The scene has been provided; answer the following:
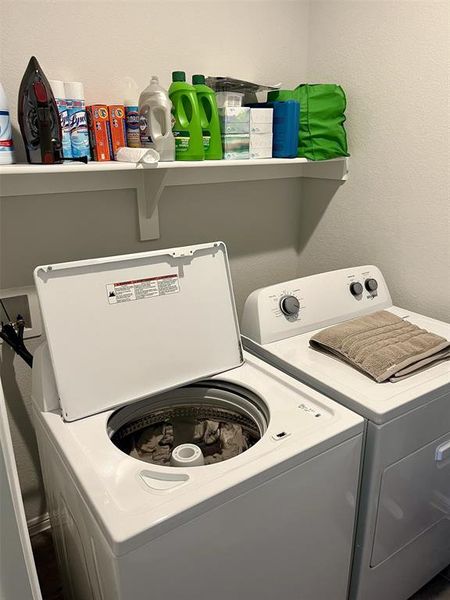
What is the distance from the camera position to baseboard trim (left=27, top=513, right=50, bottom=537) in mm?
2048

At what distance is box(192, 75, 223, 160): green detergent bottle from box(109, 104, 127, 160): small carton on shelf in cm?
29

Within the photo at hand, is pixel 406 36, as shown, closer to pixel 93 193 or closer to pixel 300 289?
pixel 300 289

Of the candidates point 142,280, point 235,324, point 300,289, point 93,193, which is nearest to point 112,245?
point 93,193

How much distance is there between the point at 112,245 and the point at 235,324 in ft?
2.09

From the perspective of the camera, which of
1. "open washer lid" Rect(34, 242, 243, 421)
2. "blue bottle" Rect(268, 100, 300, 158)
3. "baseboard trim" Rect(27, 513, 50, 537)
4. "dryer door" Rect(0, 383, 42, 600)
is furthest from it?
"baseboard trim" Rect(27, 513, 50, 537)

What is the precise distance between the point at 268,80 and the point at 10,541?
6.79ft

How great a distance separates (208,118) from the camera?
5.72 feet

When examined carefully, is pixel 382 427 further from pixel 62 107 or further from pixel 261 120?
pixel 62 107

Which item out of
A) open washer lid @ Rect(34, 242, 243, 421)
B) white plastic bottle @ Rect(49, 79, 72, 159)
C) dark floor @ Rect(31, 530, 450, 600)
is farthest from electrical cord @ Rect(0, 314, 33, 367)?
dark floor @ Rect(31, 530, 450, 600)

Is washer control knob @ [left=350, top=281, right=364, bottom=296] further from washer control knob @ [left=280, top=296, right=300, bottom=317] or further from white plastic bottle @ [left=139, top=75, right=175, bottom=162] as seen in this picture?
white plastic bottle @ [left=139, top=75, right=175, bottom=162]

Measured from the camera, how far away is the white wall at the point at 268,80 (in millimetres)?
1673

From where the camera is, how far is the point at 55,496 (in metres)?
1.48

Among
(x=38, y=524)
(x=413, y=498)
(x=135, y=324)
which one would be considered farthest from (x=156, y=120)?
(x=38, y=524)

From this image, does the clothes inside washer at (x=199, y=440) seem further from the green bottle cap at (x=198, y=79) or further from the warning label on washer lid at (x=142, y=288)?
the green bottle cap at (x=198, y=79)
